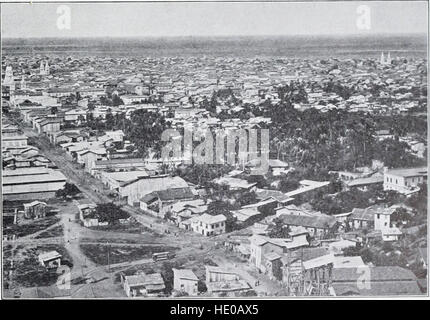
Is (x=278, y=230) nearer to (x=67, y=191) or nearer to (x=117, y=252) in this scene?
(x=117, y=252)

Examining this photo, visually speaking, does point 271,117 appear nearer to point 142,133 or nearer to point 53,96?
point 142,133

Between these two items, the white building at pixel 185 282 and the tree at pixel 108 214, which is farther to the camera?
the tree at pixel 108 214

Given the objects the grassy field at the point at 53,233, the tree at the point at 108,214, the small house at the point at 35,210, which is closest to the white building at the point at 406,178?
the tree at the point at 108,214

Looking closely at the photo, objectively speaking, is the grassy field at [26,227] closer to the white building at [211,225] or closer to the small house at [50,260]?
the small house at [50,260]

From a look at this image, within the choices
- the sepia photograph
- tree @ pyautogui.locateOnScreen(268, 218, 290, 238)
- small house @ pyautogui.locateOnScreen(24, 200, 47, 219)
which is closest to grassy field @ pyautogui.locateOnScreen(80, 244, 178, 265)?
the sepia photograph

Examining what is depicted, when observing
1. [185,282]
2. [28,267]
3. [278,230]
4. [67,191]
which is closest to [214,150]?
[278,230]

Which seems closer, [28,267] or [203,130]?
[28,267]
